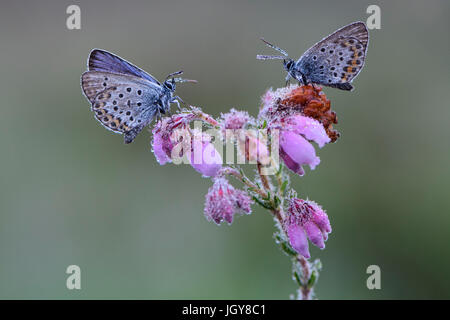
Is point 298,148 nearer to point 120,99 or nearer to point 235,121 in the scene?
point 235,121

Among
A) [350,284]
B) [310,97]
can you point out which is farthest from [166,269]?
[310,97]

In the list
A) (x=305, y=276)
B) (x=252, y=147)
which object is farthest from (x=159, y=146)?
(x=305, y=276)

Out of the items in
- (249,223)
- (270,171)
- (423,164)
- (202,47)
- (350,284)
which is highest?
(202,47)

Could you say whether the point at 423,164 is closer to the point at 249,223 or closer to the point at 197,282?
the point at 249,223

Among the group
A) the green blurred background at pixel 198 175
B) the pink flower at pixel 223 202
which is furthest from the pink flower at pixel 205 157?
the green blurred background at pixel 198 175

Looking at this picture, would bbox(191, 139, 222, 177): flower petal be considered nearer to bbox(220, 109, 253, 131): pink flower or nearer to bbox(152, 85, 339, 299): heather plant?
bbox(152, 85, 339, 299): heather plant
